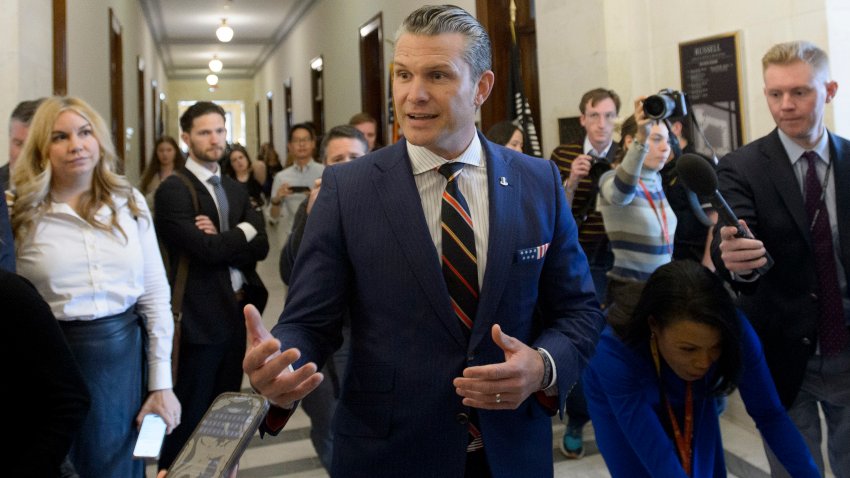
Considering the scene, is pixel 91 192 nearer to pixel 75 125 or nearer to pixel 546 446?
pixel 75 125

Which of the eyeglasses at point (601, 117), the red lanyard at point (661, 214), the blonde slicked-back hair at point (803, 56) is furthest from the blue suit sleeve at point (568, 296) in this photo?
the eyeglasses at point (601, 117)

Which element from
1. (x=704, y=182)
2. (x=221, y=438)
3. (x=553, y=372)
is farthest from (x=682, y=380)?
(x=221, y=438)

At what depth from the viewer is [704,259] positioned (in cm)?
389

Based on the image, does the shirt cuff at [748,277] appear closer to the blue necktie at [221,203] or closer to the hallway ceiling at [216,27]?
the blue necktie at [221,203]

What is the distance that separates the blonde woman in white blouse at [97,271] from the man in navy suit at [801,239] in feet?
6.23

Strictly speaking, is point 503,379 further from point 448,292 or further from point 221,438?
point 221,438

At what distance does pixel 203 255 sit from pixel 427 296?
201cm

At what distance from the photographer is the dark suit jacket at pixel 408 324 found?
1.63 m

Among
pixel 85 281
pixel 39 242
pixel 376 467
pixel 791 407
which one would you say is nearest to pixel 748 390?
pixel 791 407

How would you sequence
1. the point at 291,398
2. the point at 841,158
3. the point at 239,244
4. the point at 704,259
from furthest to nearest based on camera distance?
the point at 704,259 → the point at 239,244 → the point at 841,158 → the point at 291,398

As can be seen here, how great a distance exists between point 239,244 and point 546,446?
208cm

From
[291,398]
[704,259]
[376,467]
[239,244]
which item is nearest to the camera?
[291,398]

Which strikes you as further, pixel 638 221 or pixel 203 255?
pixel 638 221

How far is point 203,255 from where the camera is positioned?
11.1 feet
